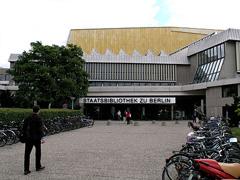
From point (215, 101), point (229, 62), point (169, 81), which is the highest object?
point (229, 62)

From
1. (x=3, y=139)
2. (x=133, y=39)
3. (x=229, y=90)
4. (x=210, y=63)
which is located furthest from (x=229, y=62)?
(x=3, y=139)

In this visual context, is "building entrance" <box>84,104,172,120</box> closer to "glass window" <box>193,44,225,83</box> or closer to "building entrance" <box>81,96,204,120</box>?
"building entrance" <box>81,96,204,120</box>

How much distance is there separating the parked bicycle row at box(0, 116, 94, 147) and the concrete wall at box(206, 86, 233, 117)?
1881 centimetres

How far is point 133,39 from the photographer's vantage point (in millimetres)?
77188

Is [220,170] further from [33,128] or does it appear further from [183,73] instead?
[183,73]

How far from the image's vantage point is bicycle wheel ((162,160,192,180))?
5.54 meters

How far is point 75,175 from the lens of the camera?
7.72 metres

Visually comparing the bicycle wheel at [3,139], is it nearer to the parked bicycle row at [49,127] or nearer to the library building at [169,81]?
the parked bicycle row at [49,127]

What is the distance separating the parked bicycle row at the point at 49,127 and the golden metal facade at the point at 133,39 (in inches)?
1883

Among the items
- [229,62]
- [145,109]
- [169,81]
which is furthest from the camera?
[169,81]

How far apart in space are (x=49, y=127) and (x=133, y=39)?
59.4 metres

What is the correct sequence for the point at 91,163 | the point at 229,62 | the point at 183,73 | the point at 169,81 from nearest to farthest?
the point at 91,163 → the point at 229,62 → the point at 169,81 → the point at 183,73

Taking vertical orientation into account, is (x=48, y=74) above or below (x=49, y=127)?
above

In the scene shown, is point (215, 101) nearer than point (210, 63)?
Yes
